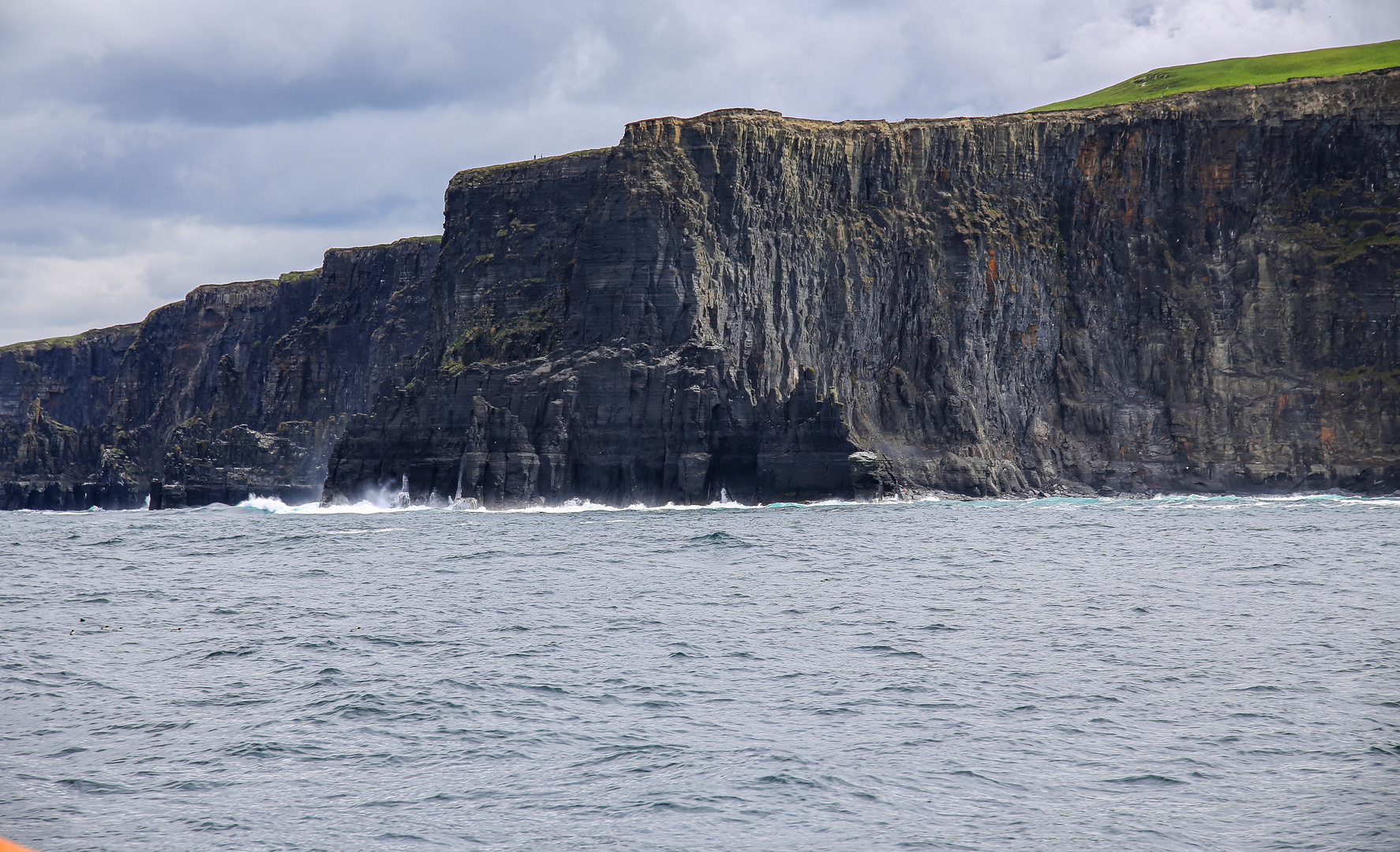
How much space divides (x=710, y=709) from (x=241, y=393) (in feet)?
573

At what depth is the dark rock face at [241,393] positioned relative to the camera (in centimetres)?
15188

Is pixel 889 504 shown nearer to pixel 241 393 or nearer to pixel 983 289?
pixel 983 289

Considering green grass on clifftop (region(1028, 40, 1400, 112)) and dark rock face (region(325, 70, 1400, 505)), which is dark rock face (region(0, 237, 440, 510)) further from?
green grass on clifftop (region(1028, 40, 1400, 112))

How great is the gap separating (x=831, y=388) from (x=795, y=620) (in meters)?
81.8

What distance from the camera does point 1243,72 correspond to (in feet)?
419

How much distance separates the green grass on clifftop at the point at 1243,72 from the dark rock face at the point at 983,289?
10317 millimetres

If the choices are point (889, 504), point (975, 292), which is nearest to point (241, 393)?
point (975, 292)

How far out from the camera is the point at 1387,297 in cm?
10875

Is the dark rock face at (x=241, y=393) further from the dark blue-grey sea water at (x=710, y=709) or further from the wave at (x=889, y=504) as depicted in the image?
the dark blue-grey sea water at (x=710, y=709)

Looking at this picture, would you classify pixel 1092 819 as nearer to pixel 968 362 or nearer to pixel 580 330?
pixel 580 330

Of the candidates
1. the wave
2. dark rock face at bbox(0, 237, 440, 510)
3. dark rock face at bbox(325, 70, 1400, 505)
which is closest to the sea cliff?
dark rock face at bbox(325, 70, 1400, 505)

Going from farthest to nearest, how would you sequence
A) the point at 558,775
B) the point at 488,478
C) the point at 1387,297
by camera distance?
the point at 1387,297 < the point at 488,478 < the point at 558,775

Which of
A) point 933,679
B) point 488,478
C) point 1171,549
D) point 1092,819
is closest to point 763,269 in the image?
point 488,478

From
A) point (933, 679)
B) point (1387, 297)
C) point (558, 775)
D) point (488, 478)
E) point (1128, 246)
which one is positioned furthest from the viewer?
point (1128, 246)
